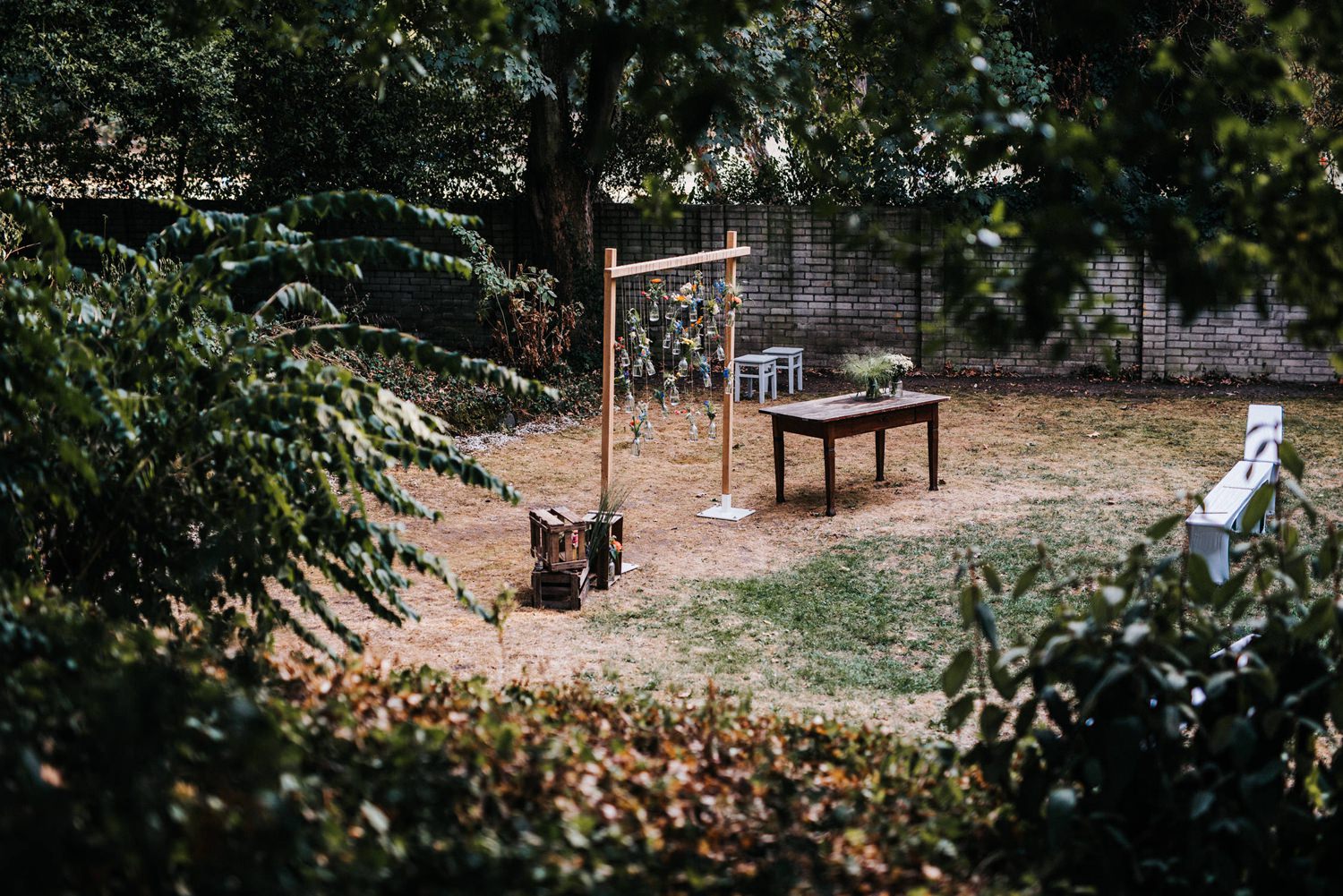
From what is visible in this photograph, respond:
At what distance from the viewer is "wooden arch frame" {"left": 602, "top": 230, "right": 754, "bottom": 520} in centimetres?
781

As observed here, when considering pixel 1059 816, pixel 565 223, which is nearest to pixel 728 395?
pixel 565 223

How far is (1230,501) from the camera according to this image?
24.7 ft

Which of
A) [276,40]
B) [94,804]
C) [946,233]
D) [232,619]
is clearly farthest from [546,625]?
[94,804]

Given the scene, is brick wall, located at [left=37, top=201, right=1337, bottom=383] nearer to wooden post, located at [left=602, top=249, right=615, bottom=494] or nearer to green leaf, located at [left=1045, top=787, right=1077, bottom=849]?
wooden post, located at [left=602, top=249, right=615, bottom=494]

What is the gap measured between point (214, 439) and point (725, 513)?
18.3 ft

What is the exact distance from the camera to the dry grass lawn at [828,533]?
622cm

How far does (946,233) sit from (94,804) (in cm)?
262

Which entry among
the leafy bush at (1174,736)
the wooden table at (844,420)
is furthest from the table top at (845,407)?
the leafy bush at (1174,736)

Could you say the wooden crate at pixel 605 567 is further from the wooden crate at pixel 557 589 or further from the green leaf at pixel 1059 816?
the green leaf at pixel 1059 816

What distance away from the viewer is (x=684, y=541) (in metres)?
8.60

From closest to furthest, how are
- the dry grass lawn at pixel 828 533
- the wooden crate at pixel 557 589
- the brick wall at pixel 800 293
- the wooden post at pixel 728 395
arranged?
the dry grass lawn at pixel 828 533
the wooden crate at pixel 557 589
the wooden post at pixel 728 395
the brick wall at pixel 800 293

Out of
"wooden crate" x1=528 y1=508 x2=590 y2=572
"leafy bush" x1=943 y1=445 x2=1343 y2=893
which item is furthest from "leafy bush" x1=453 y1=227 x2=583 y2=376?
"leafy bush" x1=943 y1=445 x2=1343 y2=893

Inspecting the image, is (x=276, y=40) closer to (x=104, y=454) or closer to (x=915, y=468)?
(x=104, y=454)

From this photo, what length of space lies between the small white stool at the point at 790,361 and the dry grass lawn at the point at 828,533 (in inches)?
37.1
